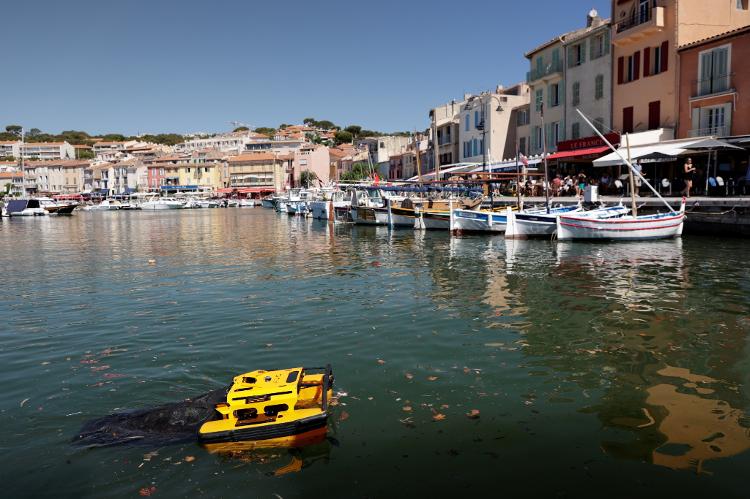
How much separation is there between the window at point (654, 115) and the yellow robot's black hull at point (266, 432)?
37.5 metres

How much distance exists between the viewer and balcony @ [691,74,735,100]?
109 feet

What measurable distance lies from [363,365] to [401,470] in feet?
11.2

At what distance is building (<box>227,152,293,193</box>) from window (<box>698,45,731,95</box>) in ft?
381

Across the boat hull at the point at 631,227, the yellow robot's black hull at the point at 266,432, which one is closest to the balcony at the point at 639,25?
the boat hull at the point at 631,227

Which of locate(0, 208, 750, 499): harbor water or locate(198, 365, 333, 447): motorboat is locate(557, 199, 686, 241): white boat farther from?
locate(198, 365, 333, 447): motorboat

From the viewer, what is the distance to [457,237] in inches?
1314

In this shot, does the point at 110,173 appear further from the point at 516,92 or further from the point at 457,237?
the point at 457,237

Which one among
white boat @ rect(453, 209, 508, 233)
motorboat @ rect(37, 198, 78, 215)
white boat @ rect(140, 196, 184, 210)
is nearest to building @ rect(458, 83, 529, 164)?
white boat @ rect(453, 209, 508, 233)

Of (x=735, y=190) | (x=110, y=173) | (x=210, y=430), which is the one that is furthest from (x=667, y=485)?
(x=110, y=173)

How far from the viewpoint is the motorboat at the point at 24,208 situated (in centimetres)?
8294

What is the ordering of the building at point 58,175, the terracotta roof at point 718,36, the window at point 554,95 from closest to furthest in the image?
the terracotta roof at point 718,36, the window at point 554,95, the building at point 58,175

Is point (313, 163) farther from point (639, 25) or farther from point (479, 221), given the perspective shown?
point (479, 221)

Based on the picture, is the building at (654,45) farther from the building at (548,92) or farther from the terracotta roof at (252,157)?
the terracotta roof at (252,157)

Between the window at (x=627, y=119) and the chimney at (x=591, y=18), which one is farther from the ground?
the chimney at (x=591, y=18)
